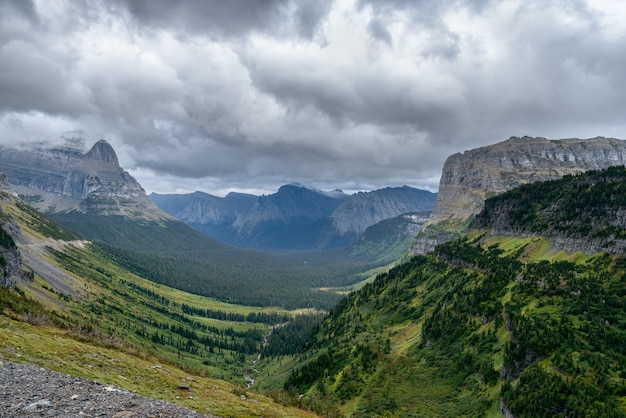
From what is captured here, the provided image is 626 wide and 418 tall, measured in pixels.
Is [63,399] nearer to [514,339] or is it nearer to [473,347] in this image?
[514,339]

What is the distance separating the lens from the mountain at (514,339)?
281 ft

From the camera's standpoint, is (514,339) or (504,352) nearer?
(514,339)

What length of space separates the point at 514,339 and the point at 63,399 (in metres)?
113

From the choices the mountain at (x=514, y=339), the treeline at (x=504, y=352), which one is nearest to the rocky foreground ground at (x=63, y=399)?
the mountain at (x=514, y=339)

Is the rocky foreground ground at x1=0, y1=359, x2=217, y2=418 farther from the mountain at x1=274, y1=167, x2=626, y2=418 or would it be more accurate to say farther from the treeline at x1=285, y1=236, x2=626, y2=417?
the treeline at x1=285, y1=236, x2=626, y2=417

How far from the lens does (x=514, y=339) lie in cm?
10700

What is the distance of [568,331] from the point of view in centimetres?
9856

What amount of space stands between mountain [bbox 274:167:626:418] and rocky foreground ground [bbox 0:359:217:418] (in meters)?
43.8

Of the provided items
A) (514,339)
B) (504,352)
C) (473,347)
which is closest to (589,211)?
(473,347)

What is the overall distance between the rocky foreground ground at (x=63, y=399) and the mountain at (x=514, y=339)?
43.8 m

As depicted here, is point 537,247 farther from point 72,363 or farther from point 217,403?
point 72,363

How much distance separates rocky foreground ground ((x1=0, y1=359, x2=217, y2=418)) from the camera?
29484 mm

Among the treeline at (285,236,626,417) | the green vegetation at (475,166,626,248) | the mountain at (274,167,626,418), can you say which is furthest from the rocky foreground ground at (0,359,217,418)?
the green vegetation at (475,166,626,248)

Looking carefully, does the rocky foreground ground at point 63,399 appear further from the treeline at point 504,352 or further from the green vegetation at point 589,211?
the green vegetation at point 589,211
